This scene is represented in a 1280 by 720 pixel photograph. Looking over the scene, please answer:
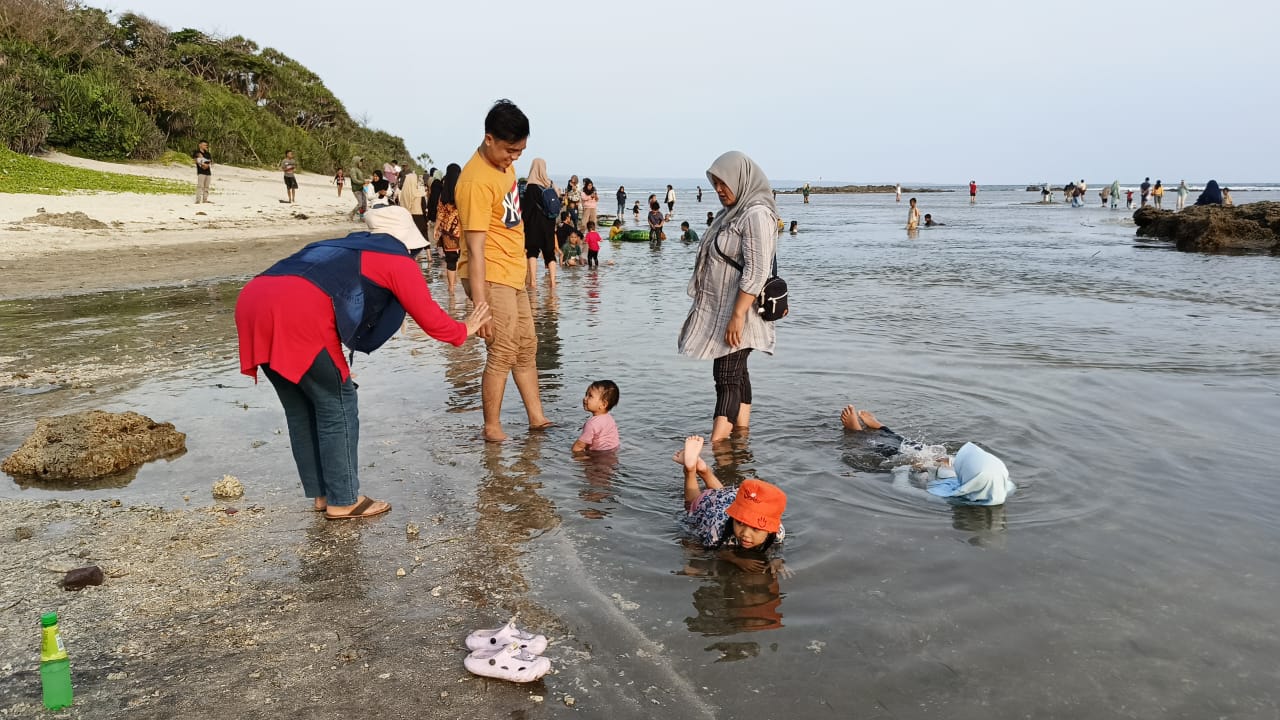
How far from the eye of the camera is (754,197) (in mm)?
5453

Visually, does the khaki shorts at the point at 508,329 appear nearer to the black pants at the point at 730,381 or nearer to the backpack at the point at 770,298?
the black pants at the point at 730,381

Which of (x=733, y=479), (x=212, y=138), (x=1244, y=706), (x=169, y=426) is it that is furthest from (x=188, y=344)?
(x=212, y=138)

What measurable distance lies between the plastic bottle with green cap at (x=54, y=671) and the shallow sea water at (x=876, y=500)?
1603 millimetres

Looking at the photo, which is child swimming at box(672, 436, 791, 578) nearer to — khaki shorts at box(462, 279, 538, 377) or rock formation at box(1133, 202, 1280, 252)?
khaki shorts at box(462, 279, 538, 377)

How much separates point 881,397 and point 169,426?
542cm

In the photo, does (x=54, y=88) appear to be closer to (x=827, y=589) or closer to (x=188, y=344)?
(x=188, y=344)

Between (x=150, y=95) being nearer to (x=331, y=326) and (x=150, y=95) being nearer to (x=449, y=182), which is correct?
(x=449, y=182)

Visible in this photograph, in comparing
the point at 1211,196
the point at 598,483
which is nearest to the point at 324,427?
the point at 598,483

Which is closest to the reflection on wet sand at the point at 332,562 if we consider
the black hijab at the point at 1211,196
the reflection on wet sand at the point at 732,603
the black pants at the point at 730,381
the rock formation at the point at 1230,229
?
the reflection on wet sand at the point at 732,603

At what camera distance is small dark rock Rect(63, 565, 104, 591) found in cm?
382

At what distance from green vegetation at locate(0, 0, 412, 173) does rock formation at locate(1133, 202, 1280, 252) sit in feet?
107

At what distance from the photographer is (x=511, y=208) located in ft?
18.7

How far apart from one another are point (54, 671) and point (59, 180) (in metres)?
24.2

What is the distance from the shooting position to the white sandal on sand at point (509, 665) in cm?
313
